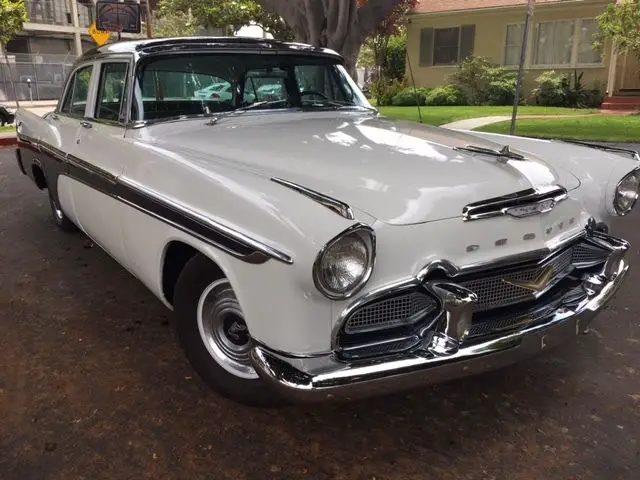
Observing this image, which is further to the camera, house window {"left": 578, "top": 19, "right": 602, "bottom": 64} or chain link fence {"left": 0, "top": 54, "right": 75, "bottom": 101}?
chain link fence {"left": 0, "top": 54, "right": 75, "bottom": 101}

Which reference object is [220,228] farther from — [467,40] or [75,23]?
[75,23]

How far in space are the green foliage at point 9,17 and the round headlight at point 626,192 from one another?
23293mm

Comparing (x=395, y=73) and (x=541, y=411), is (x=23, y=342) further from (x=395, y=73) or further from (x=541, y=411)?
(x=395, y=73)

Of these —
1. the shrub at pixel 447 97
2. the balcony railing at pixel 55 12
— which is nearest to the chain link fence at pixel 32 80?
the balcony railing at pixel 55 12

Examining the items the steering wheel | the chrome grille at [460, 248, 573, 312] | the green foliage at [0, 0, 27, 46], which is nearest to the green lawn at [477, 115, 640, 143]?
the steering wheel

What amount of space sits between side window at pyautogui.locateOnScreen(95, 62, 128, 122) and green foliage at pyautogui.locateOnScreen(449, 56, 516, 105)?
15.3 meters

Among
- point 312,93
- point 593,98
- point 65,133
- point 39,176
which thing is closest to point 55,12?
point 593,98

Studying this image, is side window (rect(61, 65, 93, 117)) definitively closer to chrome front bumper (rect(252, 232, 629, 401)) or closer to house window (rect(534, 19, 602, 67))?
chrome front bumper (rect(252, 232, 629, 401))

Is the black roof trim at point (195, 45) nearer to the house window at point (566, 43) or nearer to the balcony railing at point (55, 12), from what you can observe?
the house window at point (566, 43)

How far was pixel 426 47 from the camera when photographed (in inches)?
816

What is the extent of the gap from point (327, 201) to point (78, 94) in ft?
9.93

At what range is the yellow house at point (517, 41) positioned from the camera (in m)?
16.6

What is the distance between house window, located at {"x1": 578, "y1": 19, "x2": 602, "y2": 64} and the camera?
56.9 feet

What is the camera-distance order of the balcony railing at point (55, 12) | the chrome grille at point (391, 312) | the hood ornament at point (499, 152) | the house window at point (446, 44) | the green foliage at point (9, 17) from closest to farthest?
the chrome grille at point (391, 312) → the hood ornament at point (499, 152) → the house window at point (446, 44) → the green foliage at point (9, 17) → the balcony railing at point (55, 12)
